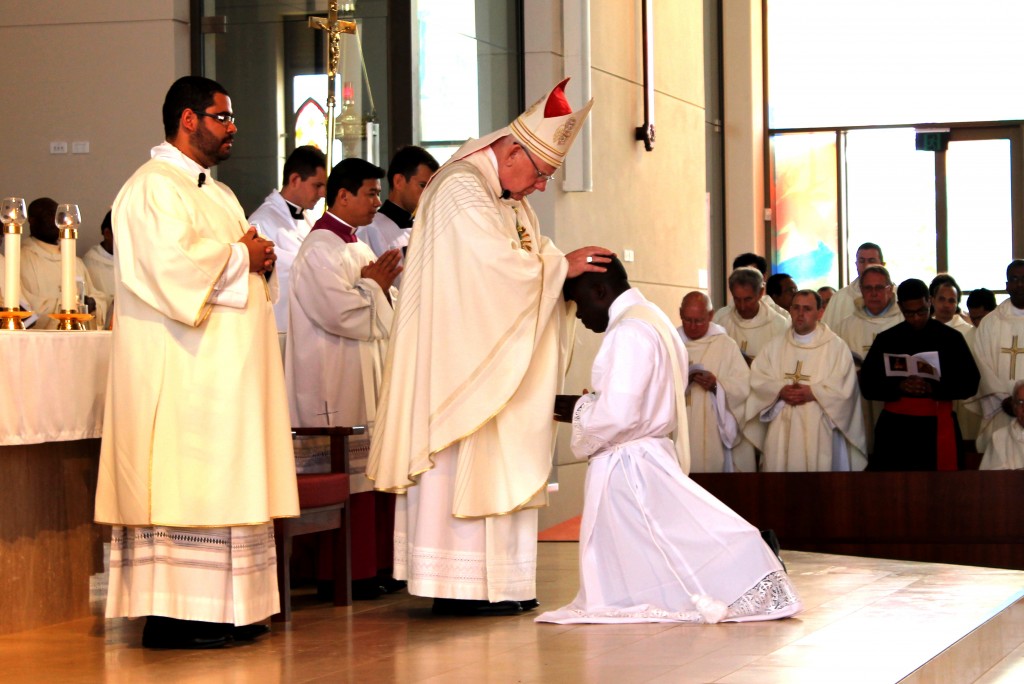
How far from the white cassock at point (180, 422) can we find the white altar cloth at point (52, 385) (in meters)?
0.32

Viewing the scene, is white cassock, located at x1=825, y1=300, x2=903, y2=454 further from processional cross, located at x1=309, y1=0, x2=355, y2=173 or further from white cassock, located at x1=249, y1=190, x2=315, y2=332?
white cassock, located at x1=249, y1=190, x2=315, y2=332

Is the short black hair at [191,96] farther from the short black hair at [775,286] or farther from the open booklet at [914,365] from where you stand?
the short black hair at [775,286]

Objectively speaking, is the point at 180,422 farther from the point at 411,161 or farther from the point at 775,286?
the point at 775,286

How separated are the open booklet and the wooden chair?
13.8 feet

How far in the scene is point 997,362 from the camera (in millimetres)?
9734

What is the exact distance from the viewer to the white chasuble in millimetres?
5066

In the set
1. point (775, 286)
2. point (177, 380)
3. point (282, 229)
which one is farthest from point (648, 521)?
point (775, 286)

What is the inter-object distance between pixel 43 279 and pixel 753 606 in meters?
5.06

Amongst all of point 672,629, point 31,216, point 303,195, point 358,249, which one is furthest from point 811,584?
point 31,216

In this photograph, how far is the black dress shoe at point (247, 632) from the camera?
5340mm

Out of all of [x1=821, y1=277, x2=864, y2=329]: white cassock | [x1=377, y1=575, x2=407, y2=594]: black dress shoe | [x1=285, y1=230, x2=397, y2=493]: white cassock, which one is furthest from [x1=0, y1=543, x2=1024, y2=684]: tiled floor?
[x1=821, y1=277, x2=864, y2=329]: white cassock

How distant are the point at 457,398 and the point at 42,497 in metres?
1.60

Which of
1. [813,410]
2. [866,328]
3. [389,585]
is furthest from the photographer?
[866,328]

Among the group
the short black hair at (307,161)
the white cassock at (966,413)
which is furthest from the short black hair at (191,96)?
the white cassock at (966,413)
